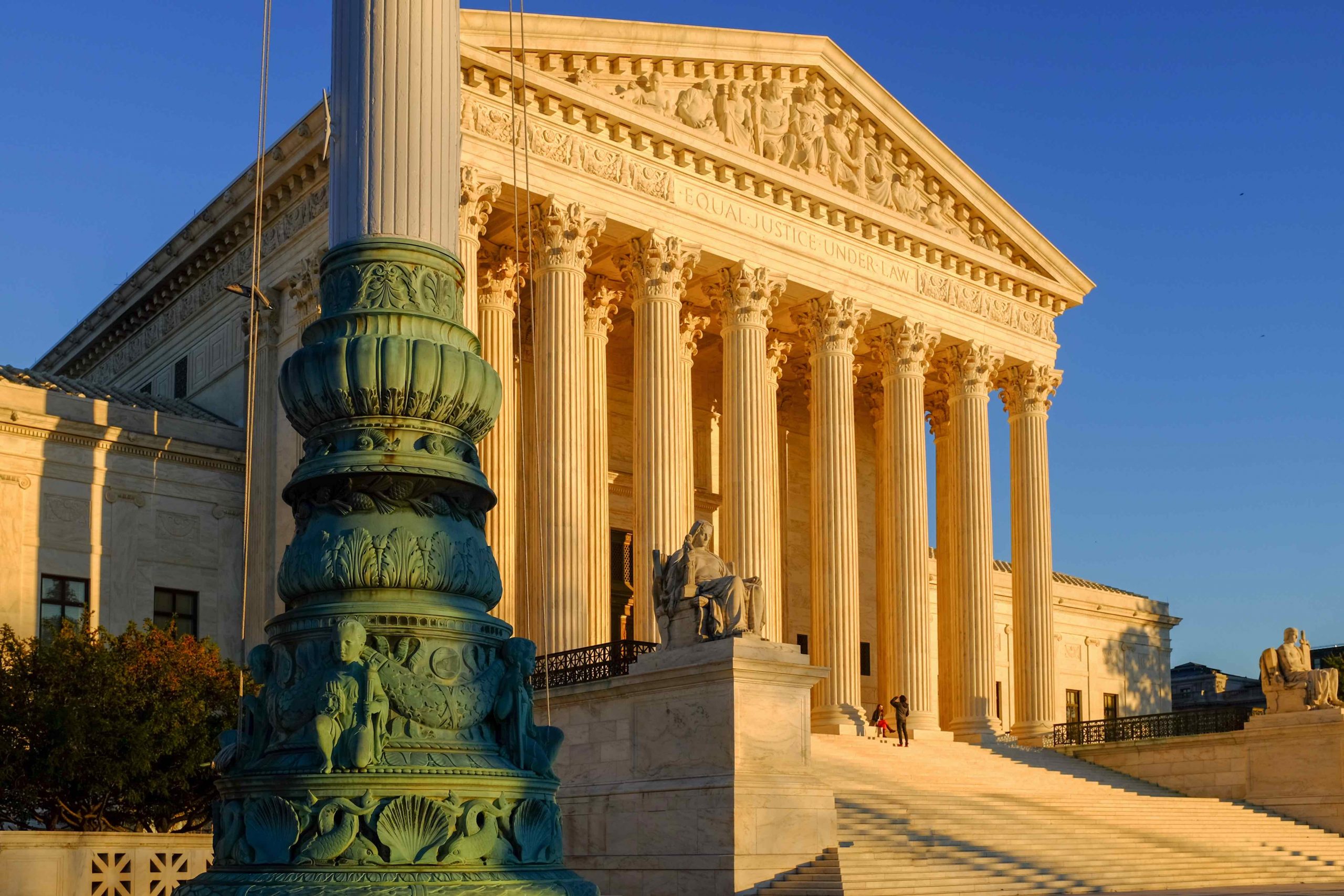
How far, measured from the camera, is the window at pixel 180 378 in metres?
42.4

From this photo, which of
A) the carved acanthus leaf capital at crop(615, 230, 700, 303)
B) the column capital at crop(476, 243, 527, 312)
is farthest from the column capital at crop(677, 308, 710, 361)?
the column capital at crop(476, 243, 527, 312)

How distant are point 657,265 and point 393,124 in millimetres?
29020

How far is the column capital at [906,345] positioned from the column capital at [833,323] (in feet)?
5.90

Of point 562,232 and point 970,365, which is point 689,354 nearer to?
point 562,232

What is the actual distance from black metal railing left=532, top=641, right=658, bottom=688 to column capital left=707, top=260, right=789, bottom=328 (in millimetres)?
11575

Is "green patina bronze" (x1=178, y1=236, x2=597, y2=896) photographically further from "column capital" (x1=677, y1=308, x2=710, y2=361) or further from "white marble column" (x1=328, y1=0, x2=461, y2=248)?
"column capital" (x1=677, y1=308, x2=710, y2=361)

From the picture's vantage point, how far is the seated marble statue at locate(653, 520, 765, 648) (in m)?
26.0

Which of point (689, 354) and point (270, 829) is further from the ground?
point (689, 354)

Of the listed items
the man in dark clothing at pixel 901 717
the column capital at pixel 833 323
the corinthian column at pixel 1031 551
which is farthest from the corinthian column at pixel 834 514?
the corinthian column at pixel 1031 551

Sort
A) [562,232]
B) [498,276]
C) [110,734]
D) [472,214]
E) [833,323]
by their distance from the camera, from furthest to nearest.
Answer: [833,323] → [498,276] → [562,232] → [472,214] → [110,734]

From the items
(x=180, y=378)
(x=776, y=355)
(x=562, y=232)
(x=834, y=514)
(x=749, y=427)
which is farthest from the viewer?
(x=776, y=355)

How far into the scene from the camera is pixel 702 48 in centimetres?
3944

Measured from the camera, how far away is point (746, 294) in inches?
1569

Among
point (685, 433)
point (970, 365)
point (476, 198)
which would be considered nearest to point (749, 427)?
point (685, 433)
